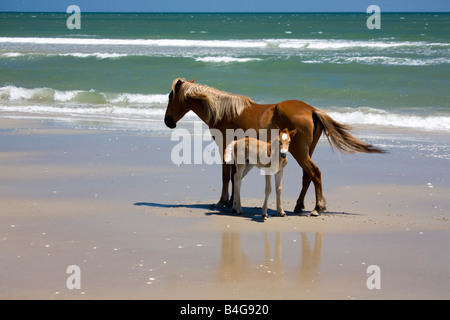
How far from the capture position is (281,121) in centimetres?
721

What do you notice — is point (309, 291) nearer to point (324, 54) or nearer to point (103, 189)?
point (103, 189)

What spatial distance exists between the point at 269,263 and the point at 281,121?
210cm

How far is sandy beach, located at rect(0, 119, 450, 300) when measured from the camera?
198 inches

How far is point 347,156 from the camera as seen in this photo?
10.6 meters

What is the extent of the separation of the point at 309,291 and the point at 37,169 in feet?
18.4

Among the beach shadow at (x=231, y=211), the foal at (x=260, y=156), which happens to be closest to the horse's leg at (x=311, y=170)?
the beach shadow at (x=231, y=211)

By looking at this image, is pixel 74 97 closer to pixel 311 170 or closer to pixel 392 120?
pixel 392 120

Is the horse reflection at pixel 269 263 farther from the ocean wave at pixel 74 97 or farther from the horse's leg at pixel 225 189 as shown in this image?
the ocean wave at pixel 74 97

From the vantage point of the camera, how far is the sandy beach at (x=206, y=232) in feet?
16.5

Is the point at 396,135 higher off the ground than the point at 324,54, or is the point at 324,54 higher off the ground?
the point at 324,54

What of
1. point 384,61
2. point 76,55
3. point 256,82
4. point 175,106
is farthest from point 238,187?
point 76,55

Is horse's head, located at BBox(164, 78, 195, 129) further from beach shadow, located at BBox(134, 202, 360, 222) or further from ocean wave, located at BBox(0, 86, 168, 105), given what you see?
ocean wave, located at BBox(0, 86, 168, 105)

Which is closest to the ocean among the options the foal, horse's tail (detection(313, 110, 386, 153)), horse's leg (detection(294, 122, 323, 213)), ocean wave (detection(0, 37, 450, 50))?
ocean wave (detection(0, 37, 450, 50))
